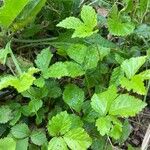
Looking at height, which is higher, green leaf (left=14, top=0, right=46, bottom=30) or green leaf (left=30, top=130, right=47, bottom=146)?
green leaf (left=14, top=0, right=46, bottom=30)

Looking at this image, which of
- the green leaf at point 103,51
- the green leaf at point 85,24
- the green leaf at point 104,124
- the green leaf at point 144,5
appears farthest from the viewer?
the green leaf at point 144,5

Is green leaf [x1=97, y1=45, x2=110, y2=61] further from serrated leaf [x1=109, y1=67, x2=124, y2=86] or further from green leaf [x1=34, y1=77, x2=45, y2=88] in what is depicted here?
green leaf [x1=34, y1=77, x2=45, y2=88]

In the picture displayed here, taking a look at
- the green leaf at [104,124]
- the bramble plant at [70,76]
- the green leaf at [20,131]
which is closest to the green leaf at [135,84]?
the bramble plant at [70,76]

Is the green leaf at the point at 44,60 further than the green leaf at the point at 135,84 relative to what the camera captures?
Yes

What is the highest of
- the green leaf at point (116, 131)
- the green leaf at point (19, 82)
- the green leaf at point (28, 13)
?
the green leaf at point (28, 13)

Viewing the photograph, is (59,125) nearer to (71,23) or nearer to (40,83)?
(40,83)

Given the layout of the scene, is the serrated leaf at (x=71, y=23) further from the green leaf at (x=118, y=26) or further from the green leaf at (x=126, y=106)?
the green leaf at (x=126, y=106)

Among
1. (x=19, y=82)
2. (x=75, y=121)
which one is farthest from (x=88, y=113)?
(x=19, y=82)

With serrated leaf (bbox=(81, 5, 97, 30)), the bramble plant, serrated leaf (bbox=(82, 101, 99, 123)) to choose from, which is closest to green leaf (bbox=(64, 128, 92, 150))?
the bramble plant
